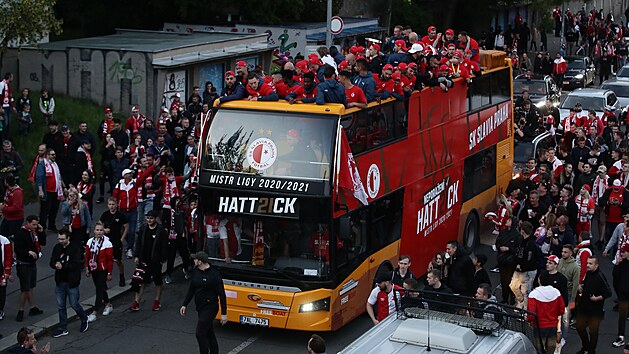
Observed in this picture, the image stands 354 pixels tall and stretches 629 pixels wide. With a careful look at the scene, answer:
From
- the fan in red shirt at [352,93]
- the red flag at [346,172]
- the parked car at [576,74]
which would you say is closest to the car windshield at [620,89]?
the parked car at [576,74]

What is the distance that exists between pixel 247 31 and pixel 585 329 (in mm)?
25567

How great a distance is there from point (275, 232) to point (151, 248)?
8.17 ft

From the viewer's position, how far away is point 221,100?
16.5m

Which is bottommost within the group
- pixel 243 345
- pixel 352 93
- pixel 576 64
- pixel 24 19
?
pixel 243 345

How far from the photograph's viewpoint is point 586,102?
34656mm

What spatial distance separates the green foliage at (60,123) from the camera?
985 inches

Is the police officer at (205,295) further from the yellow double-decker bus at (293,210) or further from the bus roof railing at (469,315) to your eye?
the bus roof railing at (469,315)

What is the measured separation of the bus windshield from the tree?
12078 millimetres

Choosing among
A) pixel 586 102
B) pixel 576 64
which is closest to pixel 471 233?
pixel 586 102

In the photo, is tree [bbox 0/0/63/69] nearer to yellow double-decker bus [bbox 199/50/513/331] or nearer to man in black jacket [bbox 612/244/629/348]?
yellow double-decker bus [bbox 199/50/513/331]

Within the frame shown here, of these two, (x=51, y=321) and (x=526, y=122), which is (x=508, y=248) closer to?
(x=51, y=321)

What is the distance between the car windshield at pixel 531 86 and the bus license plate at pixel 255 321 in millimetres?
22509

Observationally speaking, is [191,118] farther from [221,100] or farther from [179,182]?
[221,100]

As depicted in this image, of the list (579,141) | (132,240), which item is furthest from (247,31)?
(132,240)
